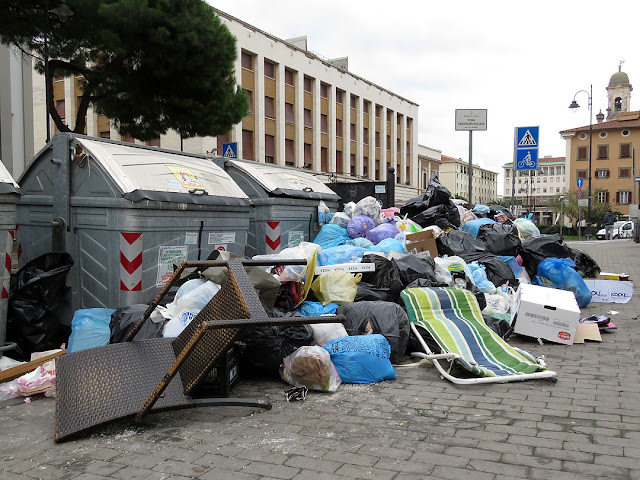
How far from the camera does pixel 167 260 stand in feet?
16.6

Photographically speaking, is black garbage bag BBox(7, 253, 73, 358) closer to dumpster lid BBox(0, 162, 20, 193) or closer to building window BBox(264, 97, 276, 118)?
dumpster lid BBox(0, 162, 20, 193)

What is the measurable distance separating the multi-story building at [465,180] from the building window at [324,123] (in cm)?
5063

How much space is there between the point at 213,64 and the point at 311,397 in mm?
9870

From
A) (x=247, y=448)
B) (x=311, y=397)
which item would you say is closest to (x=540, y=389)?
(x=311, y=397)

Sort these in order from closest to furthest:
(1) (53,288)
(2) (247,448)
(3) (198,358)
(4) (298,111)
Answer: (2) (247,448) → (3) (198,358) → (1) (53,288) → (4) (298,111)

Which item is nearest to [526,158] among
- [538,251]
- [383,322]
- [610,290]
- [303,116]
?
[538,251]

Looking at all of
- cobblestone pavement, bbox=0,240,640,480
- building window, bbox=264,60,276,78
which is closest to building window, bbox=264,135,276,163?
building window, bbox=264,60,276,78

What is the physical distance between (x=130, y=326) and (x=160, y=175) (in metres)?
1.66

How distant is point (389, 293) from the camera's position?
5.29 meters

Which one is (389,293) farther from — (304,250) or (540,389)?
(540,389)

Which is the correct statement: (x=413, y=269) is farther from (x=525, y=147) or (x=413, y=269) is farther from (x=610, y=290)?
(x=525, y=147)

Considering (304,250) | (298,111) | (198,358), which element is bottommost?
(198,358)

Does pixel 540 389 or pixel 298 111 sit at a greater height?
pixel 298 111

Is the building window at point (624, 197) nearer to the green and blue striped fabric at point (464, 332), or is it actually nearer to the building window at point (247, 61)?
the building window at point (247, 61)
